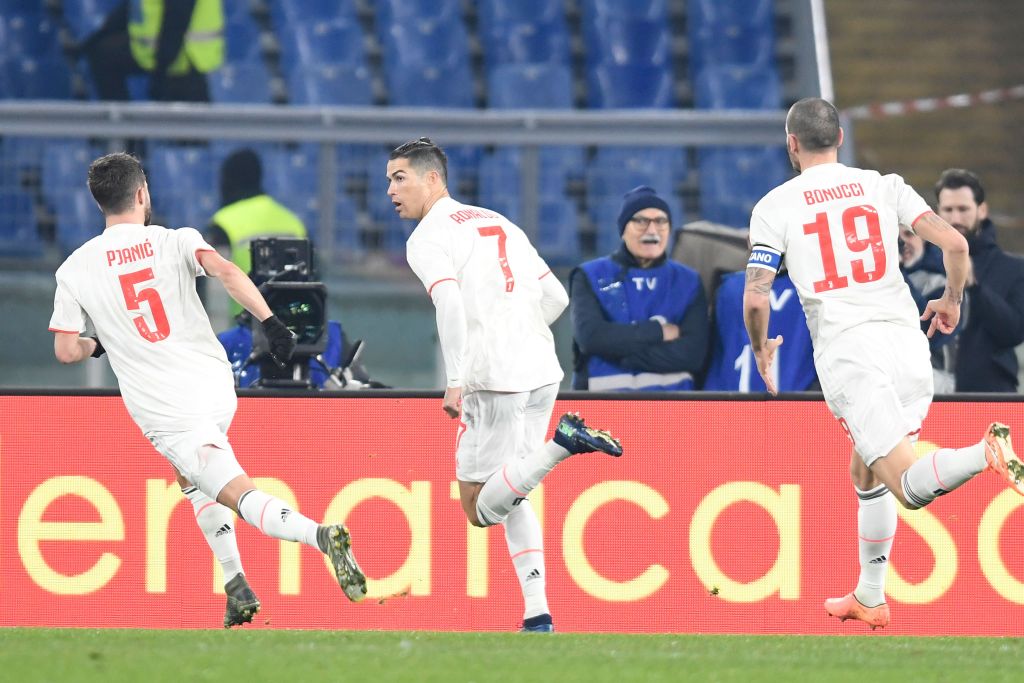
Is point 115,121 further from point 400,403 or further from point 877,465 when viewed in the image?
point 877,465

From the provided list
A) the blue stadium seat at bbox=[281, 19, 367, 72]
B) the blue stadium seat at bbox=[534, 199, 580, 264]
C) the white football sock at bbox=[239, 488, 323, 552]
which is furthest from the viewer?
the blue stadium seat at bbox=[281, 19, 367, 72]

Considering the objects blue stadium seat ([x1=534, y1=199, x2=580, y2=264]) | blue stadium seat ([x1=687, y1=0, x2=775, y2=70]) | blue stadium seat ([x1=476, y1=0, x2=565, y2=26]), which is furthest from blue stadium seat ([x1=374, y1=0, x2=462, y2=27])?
blue stadium seat ([x1=534, y1=199, x2=580, y2=264])

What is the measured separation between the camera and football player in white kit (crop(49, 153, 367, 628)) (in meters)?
6.50

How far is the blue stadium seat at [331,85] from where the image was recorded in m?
13.7

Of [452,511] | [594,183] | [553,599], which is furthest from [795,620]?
[594,183]

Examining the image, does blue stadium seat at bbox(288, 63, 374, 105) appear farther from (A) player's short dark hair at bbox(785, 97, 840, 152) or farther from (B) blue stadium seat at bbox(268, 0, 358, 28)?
(A) player's short dark hair at bbox(785, 97, 840, 152)

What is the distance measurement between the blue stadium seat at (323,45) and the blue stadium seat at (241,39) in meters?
0.22

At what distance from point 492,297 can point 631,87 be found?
7240 millimetres

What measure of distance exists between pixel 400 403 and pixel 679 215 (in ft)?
14.1

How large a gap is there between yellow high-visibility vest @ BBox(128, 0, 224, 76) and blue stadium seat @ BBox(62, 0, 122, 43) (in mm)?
752

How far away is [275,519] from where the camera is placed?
6320 millimetres

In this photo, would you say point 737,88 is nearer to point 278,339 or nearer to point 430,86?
point 430,86

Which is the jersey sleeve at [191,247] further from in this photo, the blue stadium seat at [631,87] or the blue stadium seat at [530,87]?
the blue stadium seat at [631,87]

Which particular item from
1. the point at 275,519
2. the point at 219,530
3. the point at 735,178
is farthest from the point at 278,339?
the point at 735,178
